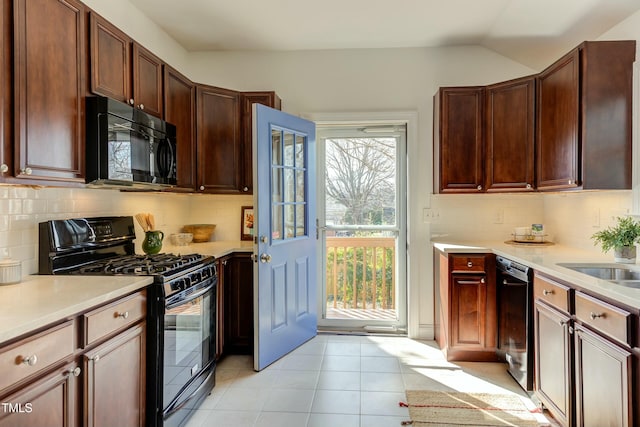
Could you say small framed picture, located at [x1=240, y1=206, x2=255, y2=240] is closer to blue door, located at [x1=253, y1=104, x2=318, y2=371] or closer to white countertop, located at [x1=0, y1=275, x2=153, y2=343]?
blue door, located at [x1=253, y1=104, x2=318, y2=371]

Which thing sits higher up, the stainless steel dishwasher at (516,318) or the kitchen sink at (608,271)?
the kitchen sink at (608,271)

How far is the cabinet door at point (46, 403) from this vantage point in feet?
3.76

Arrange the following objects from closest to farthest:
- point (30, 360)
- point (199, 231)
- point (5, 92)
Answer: point (30, 360)
point (5, 92)
point (199, 231)

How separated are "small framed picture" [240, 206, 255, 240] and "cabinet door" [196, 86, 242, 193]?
1.19 feet

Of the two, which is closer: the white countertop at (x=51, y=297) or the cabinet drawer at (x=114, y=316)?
the white countertop at (x=51, y=297)

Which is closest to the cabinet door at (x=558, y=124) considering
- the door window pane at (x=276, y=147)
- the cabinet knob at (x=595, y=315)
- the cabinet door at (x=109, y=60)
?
the cabinet knob at (x=595, y=315)

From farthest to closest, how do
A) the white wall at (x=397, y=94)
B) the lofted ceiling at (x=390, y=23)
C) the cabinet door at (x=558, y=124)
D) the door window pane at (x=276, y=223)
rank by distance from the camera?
the white wall at (x=397, y=94), the door window pane at (x=276, y=223), the lofted ceiling at (x=390, y=23), the cabinet door at (x=558, y=124)

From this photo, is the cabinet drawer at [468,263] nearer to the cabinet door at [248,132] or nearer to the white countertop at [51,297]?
the cabinet door at [248,132]

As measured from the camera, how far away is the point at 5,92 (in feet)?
4.83

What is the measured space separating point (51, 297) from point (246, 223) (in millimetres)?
2155

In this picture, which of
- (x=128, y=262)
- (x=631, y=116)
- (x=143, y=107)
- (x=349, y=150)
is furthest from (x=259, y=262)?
(x=631, y=116)

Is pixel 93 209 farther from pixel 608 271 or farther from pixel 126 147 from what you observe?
pixel 608 271

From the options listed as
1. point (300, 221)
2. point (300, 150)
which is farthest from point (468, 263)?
point (300, 150)

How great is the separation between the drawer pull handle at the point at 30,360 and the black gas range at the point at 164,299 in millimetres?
686
